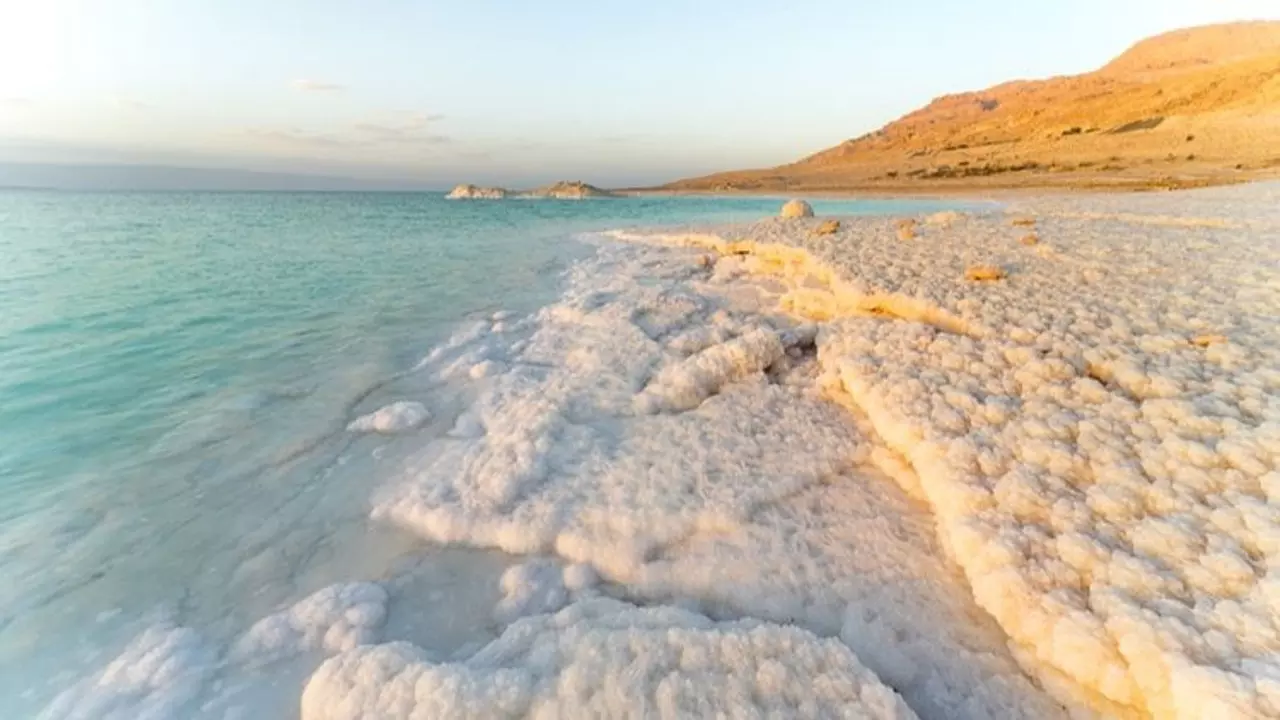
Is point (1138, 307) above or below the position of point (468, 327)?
above

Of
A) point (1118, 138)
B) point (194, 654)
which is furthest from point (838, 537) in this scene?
point (1118, 138)

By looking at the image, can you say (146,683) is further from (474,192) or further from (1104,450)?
(474,192)

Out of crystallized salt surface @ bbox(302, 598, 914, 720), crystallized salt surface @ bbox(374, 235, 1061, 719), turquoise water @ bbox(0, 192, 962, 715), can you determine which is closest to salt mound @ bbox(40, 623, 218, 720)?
turquoise water @ bbox(0, 192, 962, 715)

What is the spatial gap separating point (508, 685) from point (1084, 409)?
14.2 feet

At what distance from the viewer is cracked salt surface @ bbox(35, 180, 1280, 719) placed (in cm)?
253

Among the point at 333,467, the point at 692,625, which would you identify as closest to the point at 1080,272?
the point at 692,625

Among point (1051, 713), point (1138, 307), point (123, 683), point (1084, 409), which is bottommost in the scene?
point (123, 683)

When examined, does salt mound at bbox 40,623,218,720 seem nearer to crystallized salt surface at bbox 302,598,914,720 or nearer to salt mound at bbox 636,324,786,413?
crystallized salt surface at bbox 302,598,914,720

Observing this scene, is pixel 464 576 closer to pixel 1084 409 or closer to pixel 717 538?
pixel 717 538

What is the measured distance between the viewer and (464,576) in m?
3.65

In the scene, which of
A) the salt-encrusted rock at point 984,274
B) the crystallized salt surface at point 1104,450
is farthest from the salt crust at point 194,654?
the salt-encrusted rock at point 984,274

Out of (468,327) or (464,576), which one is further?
(468,327)

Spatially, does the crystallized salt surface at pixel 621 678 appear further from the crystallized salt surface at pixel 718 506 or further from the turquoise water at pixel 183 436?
the turquoise water at pixel 183 436

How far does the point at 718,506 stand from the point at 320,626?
250cm
